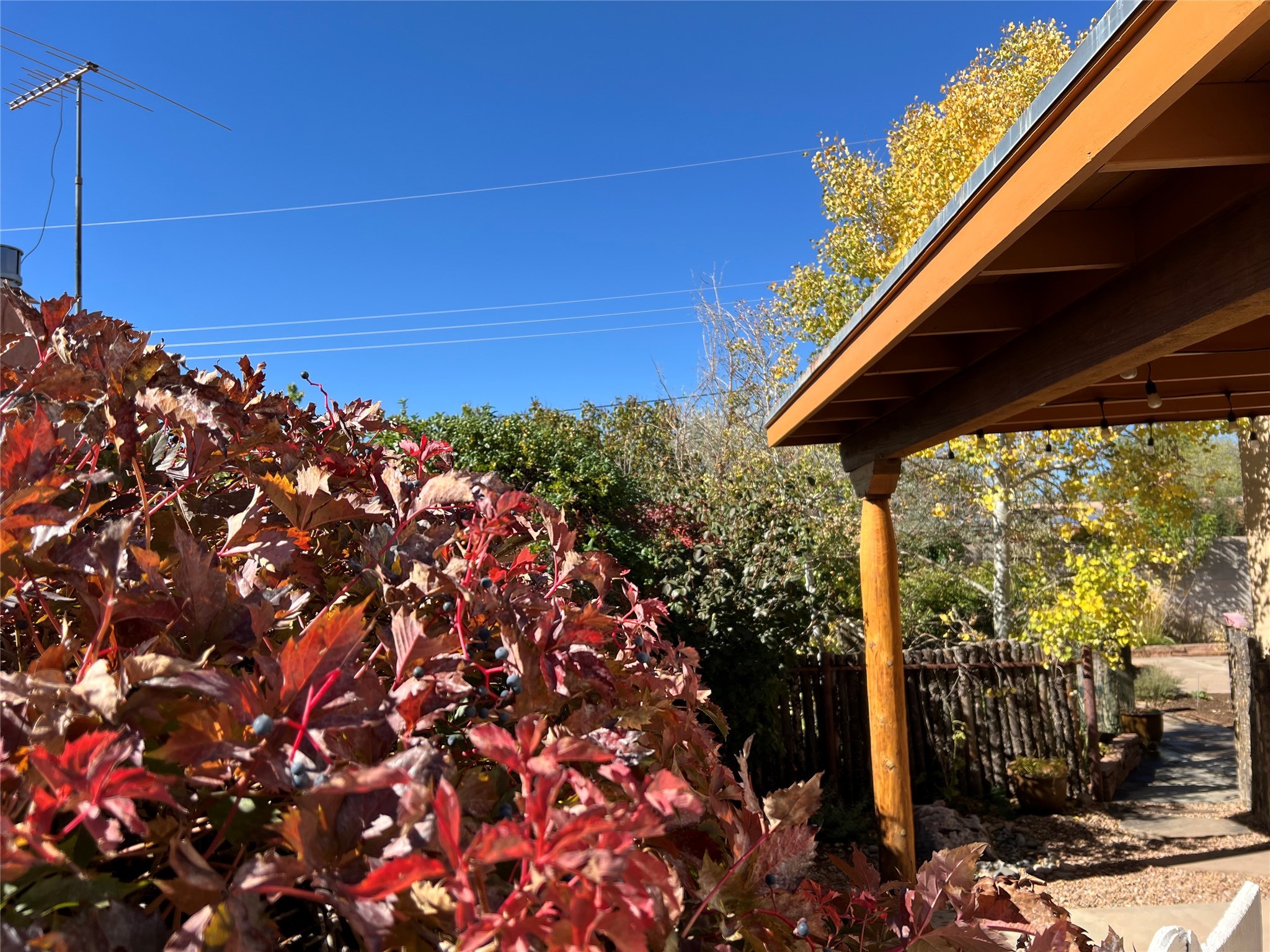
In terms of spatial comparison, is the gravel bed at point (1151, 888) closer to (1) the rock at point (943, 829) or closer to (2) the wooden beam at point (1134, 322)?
(1) the rock at point (943, 829)

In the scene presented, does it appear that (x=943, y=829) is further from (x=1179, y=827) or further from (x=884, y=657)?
(x=1179, y=827)

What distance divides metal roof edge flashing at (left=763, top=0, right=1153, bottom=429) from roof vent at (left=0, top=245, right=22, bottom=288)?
7.14 feet

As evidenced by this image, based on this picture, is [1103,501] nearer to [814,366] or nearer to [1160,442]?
[1160,442]

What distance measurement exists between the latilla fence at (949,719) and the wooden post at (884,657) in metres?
2.14

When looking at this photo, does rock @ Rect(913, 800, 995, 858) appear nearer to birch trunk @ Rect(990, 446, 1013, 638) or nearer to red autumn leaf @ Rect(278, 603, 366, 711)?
birch trunk @ Rect(990, 446, 1013, 638)

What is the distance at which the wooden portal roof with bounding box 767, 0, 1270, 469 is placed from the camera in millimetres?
1525

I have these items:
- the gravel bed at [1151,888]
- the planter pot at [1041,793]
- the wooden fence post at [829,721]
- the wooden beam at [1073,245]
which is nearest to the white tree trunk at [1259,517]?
the planter pot at [1041,793]

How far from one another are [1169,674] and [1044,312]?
1202cm

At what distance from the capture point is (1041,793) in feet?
22.8

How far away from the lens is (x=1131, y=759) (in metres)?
8.43

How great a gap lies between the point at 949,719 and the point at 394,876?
A: 7587mm

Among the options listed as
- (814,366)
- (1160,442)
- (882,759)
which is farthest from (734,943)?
(1160,442)

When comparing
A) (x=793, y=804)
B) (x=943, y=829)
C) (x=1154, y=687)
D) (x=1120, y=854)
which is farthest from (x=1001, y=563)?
(x=793, y=804)

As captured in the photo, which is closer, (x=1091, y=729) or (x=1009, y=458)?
(x=1091, y=729)
